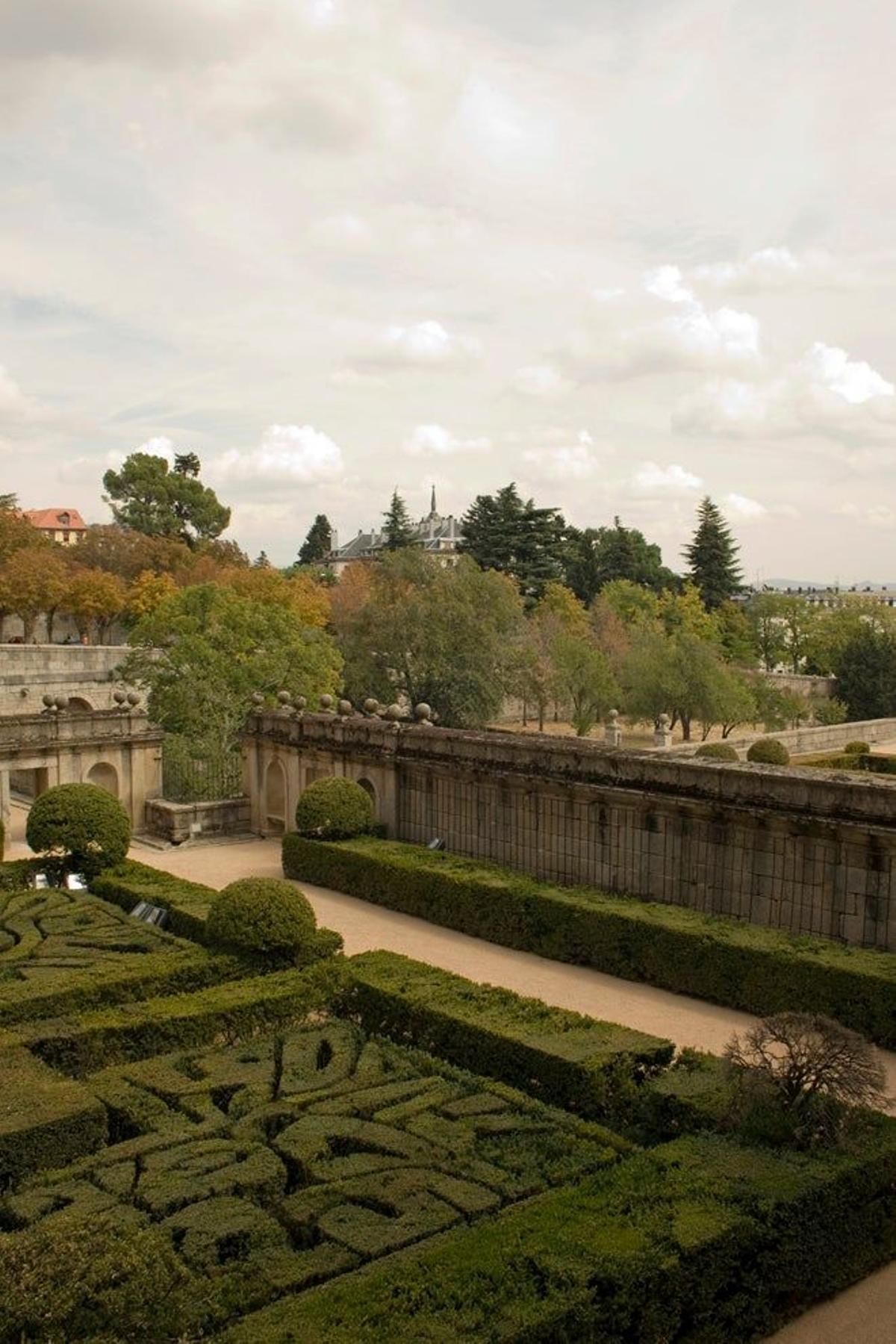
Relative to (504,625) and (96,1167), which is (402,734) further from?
(504,625)

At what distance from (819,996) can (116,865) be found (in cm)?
1220

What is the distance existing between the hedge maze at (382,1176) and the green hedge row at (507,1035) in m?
0.03

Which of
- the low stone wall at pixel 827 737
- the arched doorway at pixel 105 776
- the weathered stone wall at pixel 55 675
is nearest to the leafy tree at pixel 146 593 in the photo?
the weathered stone wall at pixel 55 675

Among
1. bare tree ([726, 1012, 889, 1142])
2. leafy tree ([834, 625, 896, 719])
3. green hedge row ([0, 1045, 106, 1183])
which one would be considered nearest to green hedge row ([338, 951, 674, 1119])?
bare tree ([726, 1012, 889, 1142])

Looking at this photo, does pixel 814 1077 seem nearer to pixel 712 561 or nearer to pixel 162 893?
pixel 162 893

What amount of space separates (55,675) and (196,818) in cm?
1788

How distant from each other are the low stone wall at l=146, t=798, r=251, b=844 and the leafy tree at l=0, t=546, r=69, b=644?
25.6 m

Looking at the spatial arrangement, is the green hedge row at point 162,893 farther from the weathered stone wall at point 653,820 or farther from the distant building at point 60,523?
the distant building at point 60,523

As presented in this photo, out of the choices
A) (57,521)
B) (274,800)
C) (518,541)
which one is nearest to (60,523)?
(57,521)

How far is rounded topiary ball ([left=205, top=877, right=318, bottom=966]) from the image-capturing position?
14844mm

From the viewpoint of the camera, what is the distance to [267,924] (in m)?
14.8

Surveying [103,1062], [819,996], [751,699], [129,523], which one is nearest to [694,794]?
[819,996]

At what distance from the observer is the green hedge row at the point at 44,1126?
9.88 metres

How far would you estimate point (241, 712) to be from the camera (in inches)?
1262
